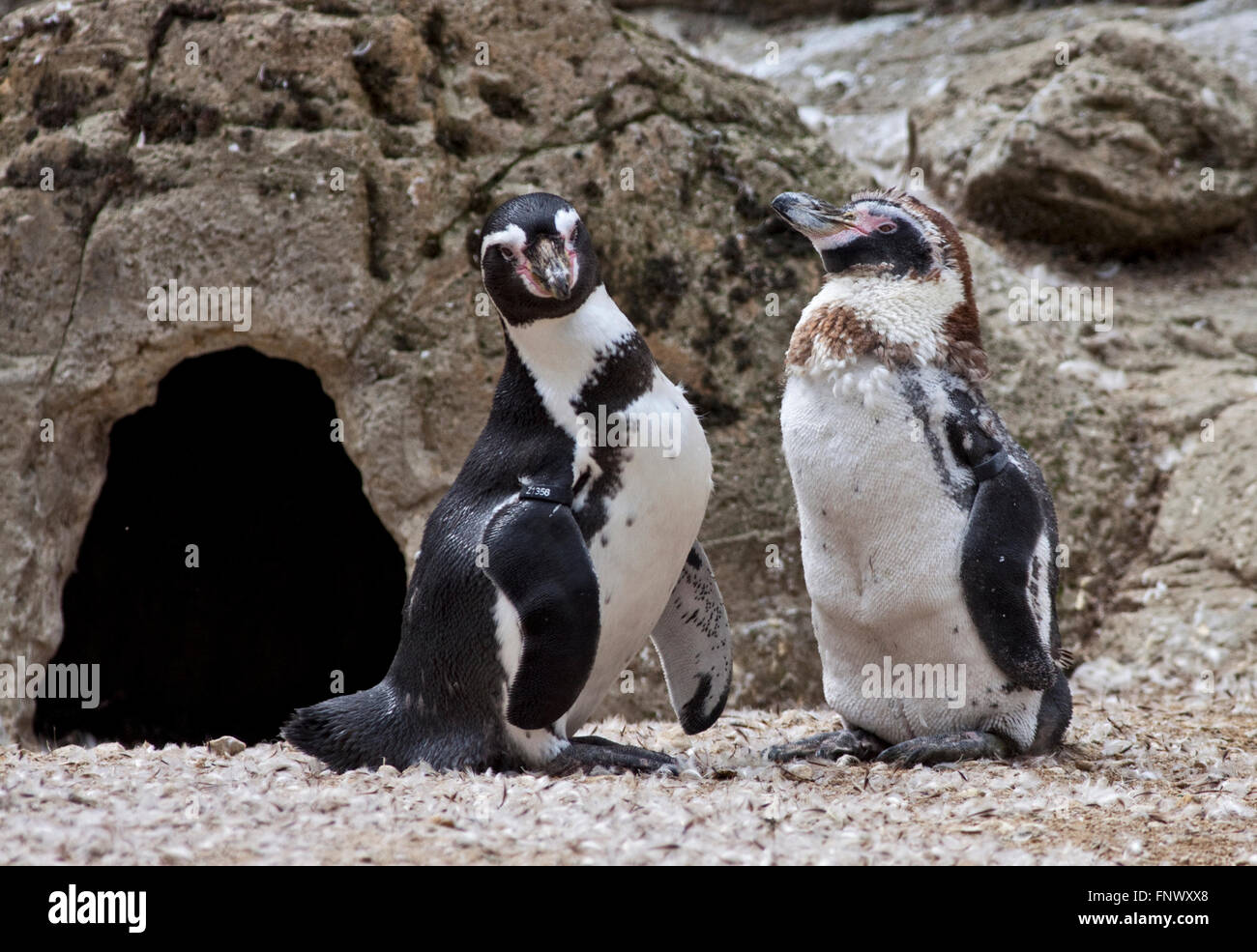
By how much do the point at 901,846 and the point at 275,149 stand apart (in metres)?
3.49

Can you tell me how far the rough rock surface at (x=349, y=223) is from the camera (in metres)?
4.80

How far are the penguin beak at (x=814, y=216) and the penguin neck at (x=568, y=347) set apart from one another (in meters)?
0.62

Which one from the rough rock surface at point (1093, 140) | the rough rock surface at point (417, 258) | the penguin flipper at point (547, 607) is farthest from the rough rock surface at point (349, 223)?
the penguin flipper at point (547, 607)

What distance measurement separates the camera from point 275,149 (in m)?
4.86

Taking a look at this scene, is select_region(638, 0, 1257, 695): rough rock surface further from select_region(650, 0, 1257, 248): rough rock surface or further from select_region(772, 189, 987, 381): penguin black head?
select_region(772, 189, 987, 381): penguin black head

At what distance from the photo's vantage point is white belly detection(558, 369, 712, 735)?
10.3 feet

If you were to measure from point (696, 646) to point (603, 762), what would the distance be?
573 mm

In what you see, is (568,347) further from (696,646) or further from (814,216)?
(696,646)

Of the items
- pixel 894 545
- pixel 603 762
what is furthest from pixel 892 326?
pixel 603 762

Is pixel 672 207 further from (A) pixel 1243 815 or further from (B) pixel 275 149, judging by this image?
(A) pixel 1243 815

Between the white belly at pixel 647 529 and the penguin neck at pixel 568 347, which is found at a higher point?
the penguin neck at pixel 568 347

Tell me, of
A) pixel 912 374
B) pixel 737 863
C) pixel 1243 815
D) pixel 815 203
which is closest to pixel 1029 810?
pixel 1243 815

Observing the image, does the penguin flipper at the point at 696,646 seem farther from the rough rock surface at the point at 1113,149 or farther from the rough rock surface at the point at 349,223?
the rough rock surface at the point at 1113,149

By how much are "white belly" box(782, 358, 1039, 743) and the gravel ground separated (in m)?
0.18
